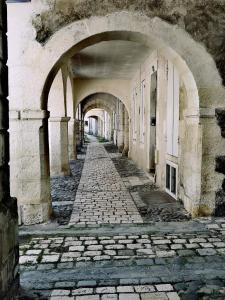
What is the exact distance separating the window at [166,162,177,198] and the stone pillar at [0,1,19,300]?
4.94 m

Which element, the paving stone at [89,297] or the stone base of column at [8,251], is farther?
the paving stone at [89,297]

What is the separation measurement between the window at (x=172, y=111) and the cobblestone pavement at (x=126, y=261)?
2545mm

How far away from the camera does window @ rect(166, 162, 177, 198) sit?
24.5ft

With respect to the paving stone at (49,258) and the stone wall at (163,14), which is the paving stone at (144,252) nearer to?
the paving stone at (49,258)

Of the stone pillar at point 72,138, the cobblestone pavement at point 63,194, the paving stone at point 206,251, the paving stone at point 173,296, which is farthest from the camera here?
the stone pillar at point 72,138

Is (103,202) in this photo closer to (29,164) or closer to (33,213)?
(33,213)

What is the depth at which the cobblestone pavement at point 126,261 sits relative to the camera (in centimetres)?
325

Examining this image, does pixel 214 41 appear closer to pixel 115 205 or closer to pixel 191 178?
pixel 191 178

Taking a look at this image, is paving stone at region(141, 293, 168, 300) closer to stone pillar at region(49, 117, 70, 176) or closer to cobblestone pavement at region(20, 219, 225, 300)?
cobblestone pavement at region(20, 219, 225, 300)

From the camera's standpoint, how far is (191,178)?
5.96 m

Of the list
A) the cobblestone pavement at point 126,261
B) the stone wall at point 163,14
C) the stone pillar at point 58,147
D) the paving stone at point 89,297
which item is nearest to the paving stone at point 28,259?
the cobblestone pavement at point 126,261

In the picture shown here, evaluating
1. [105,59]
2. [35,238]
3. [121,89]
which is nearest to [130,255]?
[35,238]

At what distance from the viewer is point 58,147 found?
10781 mm

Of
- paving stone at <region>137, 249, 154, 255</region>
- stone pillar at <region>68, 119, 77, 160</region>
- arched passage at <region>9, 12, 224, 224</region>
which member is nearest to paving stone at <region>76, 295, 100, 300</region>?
paving stone at <region>137, 249, 154, 255</region>
